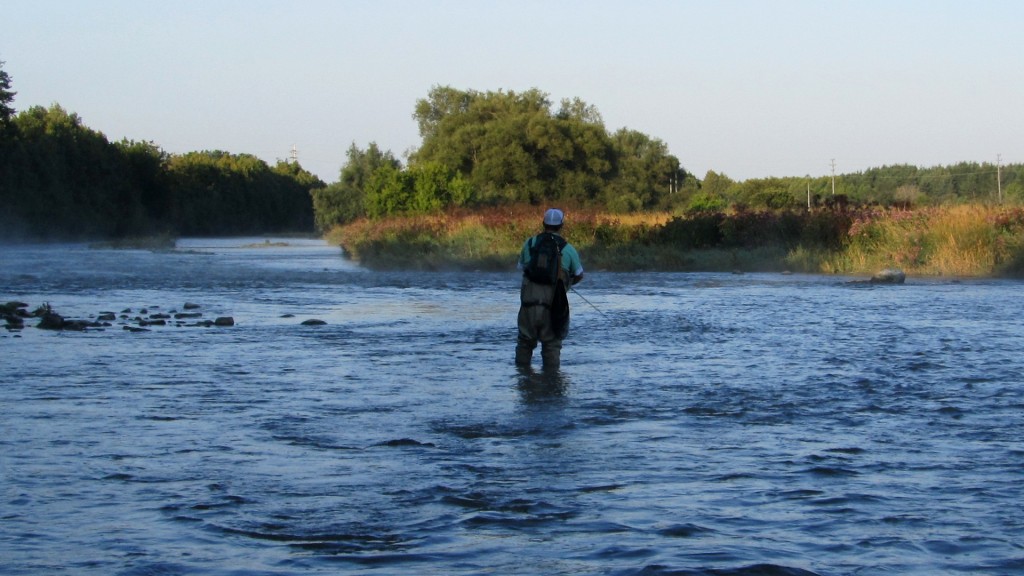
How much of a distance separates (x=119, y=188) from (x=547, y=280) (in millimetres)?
96827

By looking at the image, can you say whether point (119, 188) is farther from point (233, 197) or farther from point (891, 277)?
point (891, 277)

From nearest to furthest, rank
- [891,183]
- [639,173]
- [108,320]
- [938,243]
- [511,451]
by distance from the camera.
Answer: [511,451], [108,320], [938,243], [639,173], [891,183]

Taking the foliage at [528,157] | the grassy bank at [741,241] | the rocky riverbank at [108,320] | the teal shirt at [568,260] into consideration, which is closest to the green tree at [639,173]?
the foliage at [528,157]

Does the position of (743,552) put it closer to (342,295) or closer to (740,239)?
(342,295)

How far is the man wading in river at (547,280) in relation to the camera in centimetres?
1159

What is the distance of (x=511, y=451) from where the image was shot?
320 inches

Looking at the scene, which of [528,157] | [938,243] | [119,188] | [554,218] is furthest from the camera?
[119,188]

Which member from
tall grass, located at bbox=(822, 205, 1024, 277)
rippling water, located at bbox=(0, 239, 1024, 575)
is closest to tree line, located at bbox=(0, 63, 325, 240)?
tall grass, located at bbox=(822, 205, 1024, 277)

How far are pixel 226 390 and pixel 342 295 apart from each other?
14.6 m

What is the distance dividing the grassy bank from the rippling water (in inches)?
512

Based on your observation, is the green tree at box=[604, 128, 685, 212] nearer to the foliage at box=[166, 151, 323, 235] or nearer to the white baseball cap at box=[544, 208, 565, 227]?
the foliage at box=[166, 151, 323, 235]

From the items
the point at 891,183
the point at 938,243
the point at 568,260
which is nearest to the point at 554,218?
the point at 568,260

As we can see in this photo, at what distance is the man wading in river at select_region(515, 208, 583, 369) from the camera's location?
38.0 feet

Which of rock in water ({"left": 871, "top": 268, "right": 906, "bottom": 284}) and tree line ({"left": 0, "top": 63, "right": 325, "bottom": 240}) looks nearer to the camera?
rock in water ({"left": 871, "top": 268, "right": 906, "bottom": 284})
